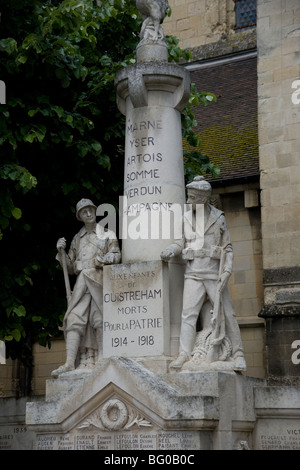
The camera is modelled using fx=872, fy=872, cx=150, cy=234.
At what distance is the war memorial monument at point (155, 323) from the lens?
8961 millimetres

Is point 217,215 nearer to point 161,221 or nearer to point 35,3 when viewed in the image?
point 161,221

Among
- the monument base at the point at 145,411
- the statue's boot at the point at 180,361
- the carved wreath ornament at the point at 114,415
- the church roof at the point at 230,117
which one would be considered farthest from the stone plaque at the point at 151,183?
the church roof at the point at 230,117

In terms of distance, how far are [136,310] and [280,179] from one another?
729cm

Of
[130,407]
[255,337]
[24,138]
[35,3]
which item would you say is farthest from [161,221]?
[255,337]

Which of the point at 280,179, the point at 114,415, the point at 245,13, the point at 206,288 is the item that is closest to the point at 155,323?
the point at 206,288

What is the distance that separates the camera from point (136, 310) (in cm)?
978

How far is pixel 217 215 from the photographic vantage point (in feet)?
32.8

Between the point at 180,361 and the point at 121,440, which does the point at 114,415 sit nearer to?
the point at 121,440

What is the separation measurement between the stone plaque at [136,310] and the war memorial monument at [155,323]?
0.01 m

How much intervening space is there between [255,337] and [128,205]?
27.1ft

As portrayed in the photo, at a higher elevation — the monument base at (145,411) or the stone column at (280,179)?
the stone column at (280,179)

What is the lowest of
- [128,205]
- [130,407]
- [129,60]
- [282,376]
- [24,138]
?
[130,407]

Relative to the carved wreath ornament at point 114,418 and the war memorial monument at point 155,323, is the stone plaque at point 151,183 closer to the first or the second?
the war memorial monument at point 155,323

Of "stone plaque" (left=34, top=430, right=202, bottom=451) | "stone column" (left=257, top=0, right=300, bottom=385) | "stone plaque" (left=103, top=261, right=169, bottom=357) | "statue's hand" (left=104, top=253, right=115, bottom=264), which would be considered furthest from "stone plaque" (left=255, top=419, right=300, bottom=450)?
"stone column" (left=257, top=0, right=300, bottom=385)
